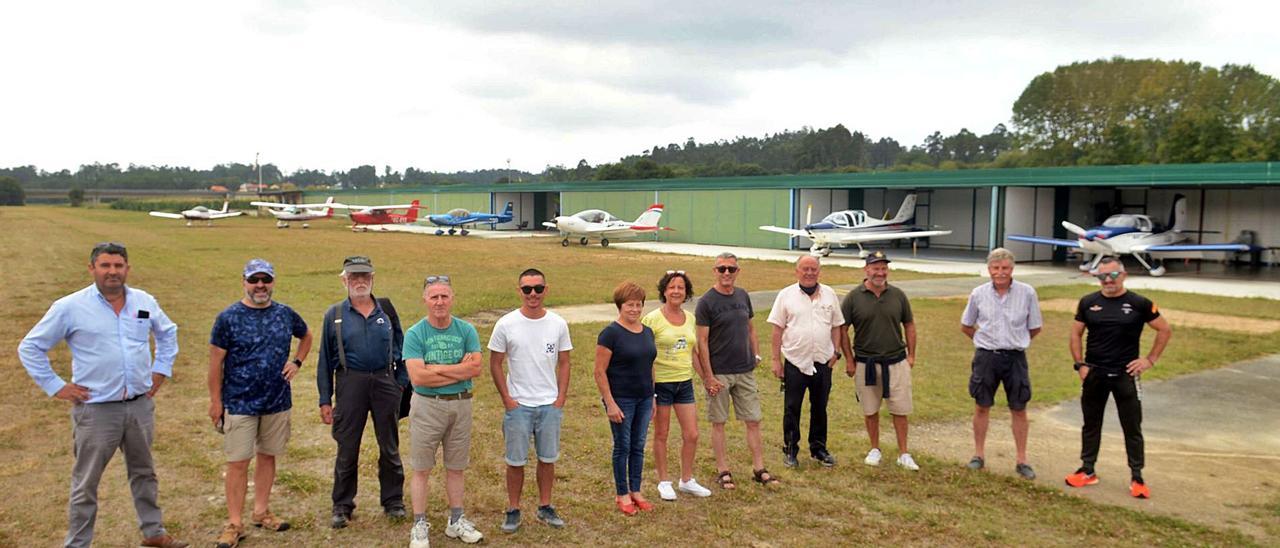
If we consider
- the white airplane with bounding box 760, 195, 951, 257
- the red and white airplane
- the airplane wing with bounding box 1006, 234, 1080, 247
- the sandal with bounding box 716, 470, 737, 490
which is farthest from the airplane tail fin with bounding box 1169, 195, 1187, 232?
the red and white airplane

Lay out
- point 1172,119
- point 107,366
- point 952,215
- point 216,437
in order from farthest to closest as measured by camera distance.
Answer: point 1172,119 < point 952,215 < point 216,437 < point 107,366

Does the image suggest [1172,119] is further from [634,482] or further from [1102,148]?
[634,482]

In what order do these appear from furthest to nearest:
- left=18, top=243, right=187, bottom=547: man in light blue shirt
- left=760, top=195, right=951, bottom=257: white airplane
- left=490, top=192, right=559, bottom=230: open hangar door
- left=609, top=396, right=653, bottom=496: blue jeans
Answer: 1. left=490, top=192, right=559, bottom=230: open hangar door
2. left=760, top=195, right=951, bottom=257: white airplane
3. left=609, top=396, right=653, bottom=496: blue jeans
4. left=18, top=243, right=187, bottom=547: man in light blue shirt

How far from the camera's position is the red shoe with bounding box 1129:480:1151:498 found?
17.7 ft

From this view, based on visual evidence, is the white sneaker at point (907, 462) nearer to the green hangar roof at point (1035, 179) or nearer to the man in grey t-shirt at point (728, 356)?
the man in grey t-shirt at point (728, 356)

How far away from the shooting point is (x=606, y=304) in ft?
51.8

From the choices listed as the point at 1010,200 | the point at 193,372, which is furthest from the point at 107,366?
the point at 1010,200

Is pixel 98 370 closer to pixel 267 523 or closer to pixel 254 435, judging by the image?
pixel 254 435

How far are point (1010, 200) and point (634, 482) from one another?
91.4 feet

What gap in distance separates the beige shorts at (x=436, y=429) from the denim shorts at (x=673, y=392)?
1275 mm

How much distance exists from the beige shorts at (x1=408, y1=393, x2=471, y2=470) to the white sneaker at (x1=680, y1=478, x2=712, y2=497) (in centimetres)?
159

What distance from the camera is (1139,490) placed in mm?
5410

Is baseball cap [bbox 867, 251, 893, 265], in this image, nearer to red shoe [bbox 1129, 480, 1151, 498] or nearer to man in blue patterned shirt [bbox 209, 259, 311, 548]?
red shoe [bbox 1129, 480, 1151, 498]

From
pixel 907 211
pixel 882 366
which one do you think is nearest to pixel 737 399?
pixel 882 366
